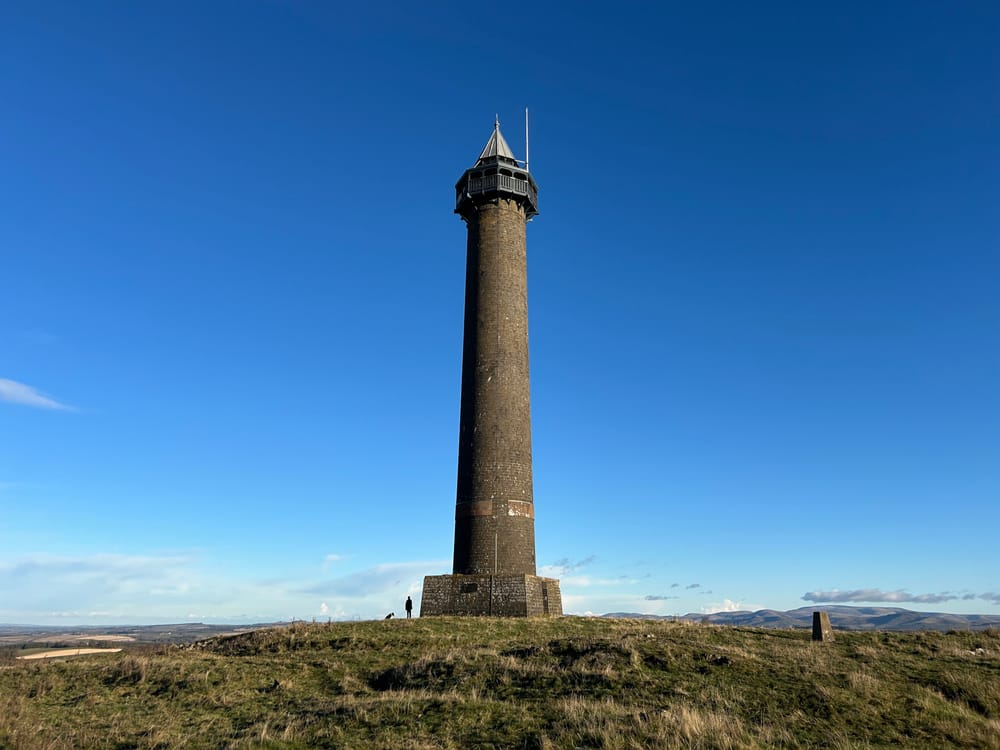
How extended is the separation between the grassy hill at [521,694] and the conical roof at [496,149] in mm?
27483

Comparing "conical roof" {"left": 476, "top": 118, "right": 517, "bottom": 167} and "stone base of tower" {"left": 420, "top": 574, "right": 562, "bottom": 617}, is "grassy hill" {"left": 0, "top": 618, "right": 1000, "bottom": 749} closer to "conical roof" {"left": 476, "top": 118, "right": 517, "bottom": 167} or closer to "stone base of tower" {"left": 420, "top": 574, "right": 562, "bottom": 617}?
"stone base of tower" {"left": 420, "top": 574, "right": 562, "bottom": 617}

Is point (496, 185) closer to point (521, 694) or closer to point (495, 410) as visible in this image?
point (495, 410)

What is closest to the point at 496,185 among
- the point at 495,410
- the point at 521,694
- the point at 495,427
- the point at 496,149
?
the point at 496,149

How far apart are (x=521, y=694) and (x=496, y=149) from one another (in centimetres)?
3359

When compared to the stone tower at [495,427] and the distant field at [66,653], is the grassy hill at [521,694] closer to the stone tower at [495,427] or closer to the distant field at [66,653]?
the distant field at [66,653]

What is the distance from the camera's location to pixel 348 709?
15.6 m

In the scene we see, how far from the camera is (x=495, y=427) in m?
35.8

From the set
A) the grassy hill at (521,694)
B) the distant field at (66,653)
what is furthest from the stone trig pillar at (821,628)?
the distant field at (66,653)

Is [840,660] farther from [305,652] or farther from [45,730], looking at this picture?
[45,730]

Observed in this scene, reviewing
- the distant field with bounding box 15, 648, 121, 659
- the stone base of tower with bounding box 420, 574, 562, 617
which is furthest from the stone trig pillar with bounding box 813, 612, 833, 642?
the distant field with bounding box 15, 648, 121, 659

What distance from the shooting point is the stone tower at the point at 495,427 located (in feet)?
109

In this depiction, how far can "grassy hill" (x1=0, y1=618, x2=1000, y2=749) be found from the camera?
13.2 meters

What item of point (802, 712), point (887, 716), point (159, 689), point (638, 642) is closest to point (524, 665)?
point (638, 642)

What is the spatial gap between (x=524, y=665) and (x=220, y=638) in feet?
56.4
